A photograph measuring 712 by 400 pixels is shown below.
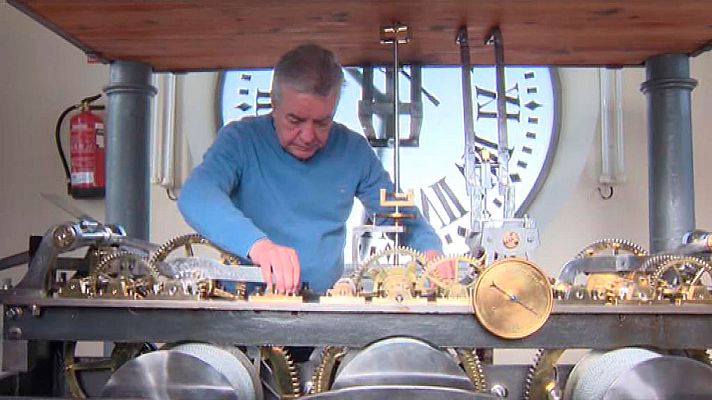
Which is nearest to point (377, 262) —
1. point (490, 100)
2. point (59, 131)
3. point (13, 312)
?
point (13, 312)

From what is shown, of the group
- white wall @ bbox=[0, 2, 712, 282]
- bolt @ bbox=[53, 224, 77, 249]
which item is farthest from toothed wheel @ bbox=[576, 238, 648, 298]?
white wall @ bbox=[0, 2, 712, 282]

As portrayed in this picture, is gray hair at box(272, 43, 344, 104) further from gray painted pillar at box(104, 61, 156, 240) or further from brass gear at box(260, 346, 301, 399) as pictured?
brass gear at box(260, 346, 301, 399)

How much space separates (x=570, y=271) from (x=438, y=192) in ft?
5.92

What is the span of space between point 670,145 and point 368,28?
0.87m

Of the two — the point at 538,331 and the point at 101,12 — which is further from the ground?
the point at 101,12

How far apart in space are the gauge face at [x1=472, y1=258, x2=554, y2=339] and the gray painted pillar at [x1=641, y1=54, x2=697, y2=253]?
3.28 feet

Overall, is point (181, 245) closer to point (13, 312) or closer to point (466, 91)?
point (13, 312)

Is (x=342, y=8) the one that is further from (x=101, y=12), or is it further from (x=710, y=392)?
(x=710, y=392)

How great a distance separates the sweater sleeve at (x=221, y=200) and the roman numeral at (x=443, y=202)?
4.85 feet

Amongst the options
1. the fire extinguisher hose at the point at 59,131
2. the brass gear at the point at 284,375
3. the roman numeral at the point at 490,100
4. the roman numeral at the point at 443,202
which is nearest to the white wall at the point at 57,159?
the fire extinguisher hose at the point at 59,131

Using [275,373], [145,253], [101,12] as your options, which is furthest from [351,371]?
[101,12]

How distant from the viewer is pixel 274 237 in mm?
1943

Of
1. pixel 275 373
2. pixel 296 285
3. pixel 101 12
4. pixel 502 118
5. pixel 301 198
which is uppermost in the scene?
pixel 101 12

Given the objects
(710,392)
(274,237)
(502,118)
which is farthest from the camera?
(274,237)
